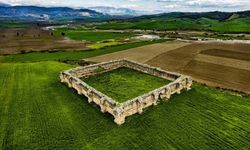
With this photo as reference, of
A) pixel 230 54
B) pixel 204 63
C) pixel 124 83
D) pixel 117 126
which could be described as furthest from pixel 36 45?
pixel 117 126

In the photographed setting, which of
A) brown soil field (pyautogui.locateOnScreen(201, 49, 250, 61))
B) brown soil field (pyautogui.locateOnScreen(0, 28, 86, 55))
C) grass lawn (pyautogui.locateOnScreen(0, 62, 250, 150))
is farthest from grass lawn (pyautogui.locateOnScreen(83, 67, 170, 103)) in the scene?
brown soil field (pyautogui.locateOnScreen(0, 28, 86, 55))

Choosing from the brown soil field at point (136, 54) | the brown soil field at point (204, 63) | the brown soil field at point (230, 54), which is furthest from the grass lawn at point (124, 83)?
the brown soil field at point (230, 54)

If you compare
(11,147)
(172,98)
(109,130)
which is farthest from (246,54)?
(11,147)

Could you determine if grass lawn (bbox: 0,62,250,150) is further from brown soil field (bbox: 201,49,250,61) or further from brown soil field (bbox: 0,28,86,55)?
brown soil field (bbox: 0,28,86,55)

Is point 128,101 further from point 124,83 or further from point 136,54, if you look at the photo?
point 136,54

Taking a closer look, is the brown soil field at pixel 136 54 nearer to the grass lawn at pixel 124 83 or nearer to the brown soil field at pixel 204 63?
the brown soil field at pixel 204 63

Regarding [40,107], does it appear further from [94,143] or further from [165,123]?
[165,123]
